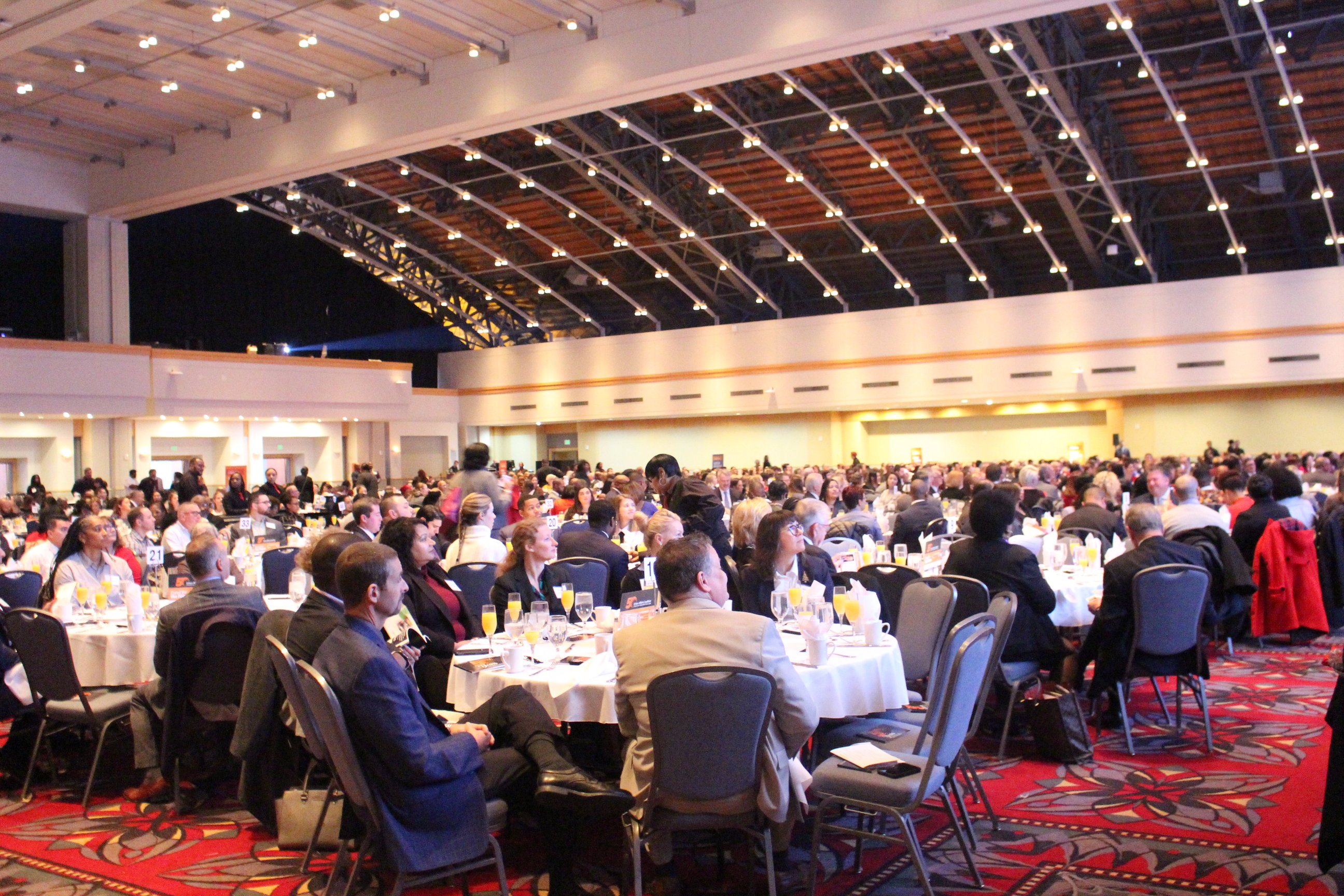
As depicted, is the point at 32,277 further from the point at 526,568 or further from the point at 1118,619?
the point at 1118,619

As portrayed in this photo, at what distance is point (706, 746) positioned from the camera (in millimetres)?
3436

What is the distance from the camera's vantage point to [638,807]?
3617 millimetres

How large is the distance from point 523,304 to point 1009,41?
18.3m

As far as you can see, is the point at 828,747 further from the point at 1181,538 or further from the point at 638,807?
the point at 1181,538

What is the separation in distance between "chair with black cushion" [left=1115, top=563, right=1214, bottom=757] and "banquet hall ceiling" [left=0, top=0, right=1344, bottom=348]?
32.2 feet

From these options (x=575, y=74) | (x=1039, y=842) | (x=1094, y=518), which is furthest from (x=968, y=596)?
(x=575, y=74)

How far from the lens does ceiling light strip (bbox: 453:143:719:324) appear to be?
21.4 metres

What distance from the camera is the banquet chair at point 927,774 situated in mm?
3660

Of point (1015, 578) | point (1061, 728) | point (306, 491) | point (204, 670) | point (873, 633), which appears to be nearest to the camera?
point (873, 633)

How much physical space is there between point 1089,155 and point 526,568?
1678cm

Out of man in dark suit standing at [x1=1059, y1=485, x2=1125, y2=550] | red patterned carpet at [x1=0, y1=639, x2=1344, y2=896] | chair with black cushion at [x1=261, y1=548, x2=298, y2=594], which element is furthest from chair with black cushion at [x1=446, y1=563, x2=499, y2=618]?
man in dark suit standing at [x1=1059, y1=485, x2=1125, y2=550]

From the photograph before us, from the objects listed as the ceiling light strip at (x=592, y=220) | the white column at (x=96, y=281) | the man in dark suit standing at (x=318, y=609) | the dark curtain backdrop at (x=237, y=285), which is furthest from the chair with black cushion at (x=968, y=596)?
the dark curtain backdrop at (x=237, y=285)

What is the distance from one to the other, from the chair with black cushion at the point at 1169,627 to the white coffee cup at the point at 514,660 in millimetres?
3171

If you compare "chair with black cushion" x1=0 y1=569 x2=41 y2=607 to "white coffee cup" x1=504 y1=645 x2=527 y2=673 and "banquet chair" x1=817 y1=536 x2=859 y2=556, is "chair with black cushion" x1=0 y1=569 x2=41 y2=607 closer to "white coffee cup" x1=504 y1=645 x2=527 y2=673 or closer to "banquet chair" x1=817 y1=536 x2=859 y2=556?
"white coffee cup" x1=504 y1=645 x2=527 y2=673
